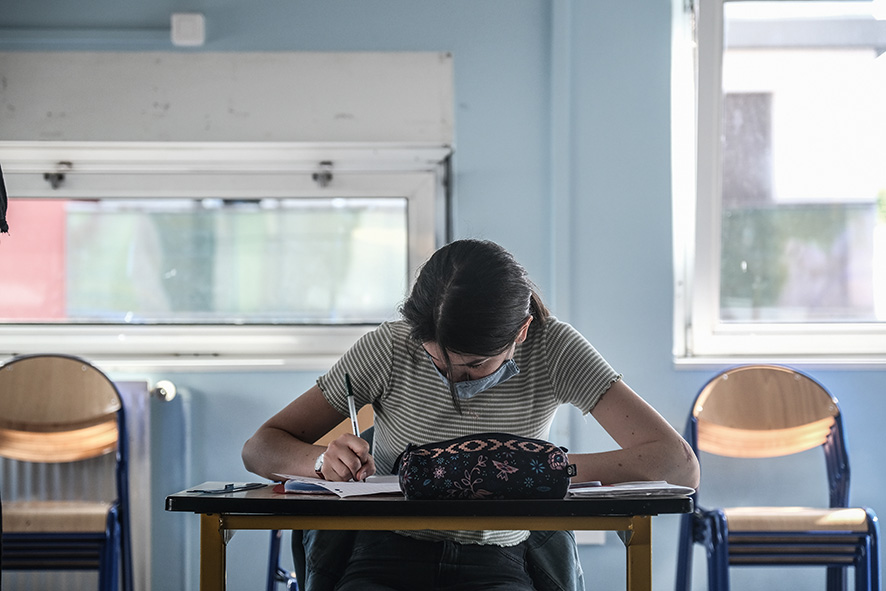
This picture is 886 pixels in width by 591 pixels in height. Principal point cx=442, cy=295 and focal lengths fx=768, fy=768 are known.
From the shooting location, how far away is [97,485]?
221 centimetres

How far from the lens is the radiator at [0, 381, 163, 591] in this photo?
2.20 meters

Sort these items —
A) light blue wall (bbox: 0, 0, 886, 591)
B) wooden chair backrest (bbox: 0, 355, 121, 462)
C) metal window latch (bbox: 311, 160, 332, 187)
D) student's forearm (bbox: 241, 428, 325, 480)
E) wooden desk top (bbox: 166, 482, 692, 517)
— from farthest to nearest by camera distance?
metal window latch (bbox: 311, 160, 332, 187)
light blue wall (bbox: 0, 0, 886, 591)
wooden chair backrest (bbox: 0, 355, 121, 462)
student's forearm (bbox: 241, 428, 325, 480)
wooden desk top (bbox: 166, 482, 692, 517)

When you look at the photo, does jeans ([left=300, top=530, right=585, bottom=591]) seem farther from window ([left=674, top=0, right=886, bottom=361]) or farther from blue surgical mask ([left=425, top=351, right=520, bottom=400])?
window ([left=674, top=0, right=886, bottom=361])

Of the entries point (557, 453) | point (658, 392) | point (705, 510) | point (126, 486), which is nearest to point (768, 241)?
point (658, 392)

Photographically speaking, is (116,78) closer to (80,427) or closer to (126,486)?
(80,427)

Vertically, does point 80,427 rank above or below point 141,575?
above

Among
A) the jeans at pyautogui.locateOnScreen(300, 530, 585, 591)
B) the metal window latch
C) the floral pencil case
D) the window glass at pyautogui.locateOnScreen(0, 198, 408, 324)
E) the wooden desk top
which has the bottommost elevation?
the jeans at pyautogui.locateOnScreen(300, 530, 585, 591)

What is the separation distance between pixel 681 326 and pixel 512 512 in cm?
161

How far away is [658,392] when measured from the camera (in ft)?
7.86

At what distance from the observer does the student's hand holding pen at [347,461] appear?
122 centimetres

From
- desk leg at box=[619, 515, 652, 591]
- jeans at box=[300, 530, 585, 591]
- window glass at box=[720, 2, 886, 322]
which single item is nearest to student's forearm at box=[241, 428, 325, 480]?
jeans at box=[300, 530, 585, 591]

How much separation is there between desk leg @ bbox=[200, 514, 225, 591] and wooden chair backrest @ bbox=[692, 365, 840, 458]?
5.16 feet

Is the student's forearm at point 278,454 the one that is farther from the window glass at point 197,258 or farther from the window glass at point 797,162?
the window glass at point 797,162

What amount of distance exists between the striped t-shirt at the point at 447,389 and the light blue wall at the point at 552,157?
0.92 m
